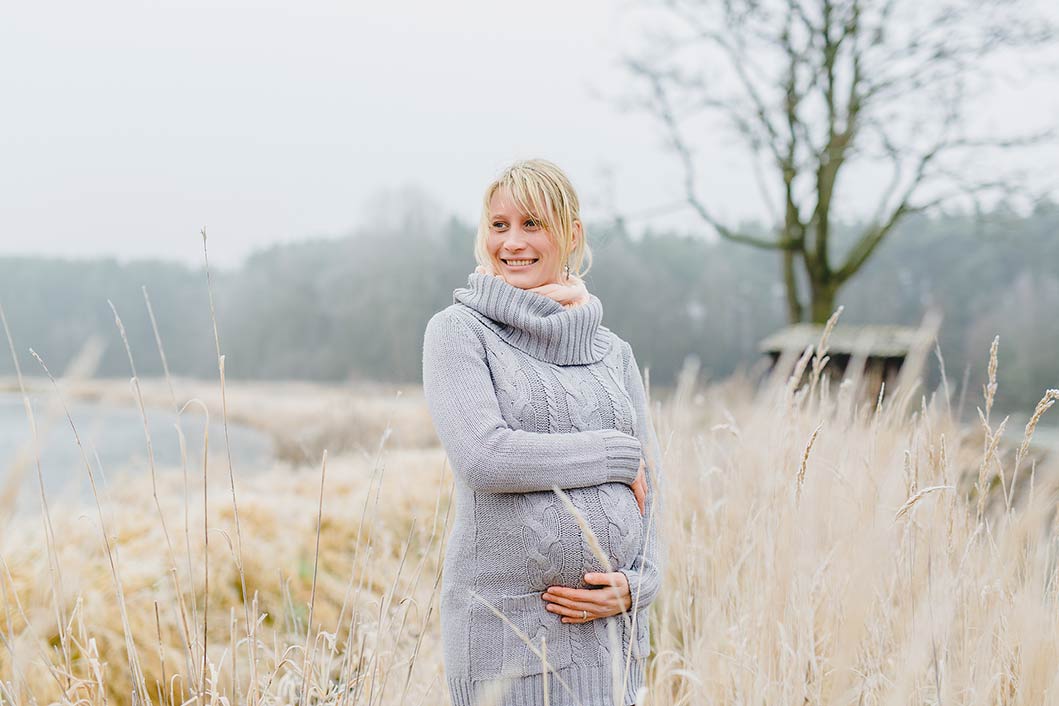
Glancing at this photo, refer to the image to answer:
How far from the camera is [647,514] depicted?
1.51 meters

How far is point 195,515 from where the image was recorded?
3.35m

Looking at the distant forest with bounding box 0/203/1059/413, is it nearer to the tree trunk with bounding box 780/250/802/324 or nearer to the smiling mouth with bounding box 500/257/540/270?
Result: the tree trunk with bounding box 780/250/802/324

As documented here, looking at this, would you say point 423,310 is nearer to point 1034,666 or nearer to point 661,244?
point 661,244

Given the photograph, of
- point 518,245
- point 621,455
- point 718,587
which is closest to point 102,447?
point 718,587

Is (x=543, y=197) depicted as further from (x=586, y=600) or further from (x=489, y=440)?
(x=586, y=600)

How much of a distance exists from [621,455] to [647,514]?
24cm

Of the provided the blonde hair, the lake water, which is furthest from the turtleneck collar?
the lake water

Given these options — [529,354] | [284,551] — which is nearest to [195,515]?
[284,551]

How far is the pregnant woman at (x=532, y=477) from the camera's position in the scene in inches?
50.1

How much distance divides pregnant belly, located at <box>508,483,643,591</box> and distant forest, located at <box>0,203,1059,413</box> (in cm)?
938

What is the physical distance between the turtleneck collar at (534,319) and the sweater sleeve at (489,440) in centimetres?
7

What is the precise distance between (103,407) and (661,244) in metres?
16.3

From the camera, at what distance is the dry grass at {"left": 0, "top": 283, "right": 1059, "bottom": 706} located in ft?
4.13

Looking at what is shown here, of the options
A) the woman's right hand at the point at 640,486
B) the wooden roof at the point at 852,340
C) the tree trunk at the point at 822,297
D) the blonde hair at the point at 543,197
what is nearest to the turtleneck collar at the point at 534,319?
the blonde hair at the point at 543,197
